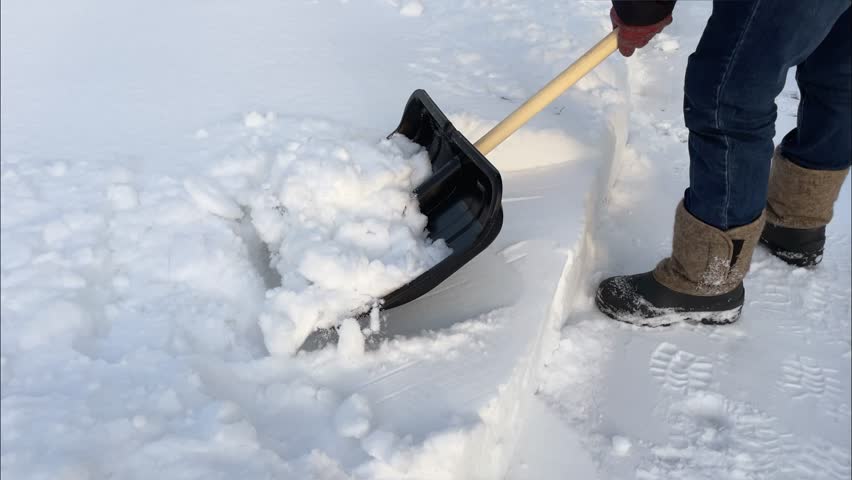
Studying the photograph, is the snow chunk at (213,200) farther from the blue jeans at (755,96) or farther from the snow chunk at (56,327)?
the blue jeans at (755,96)

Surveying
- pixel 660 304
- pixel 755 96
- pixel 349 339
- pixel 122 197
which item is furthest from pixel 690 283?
pixel 122 197

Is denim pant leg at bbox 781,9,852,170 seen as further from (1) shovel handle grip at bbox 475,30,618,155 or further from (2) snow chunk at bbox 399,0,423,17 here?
(2) snow chunk at bbox 399,0,423,17

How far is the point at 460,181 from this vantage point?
1.67m

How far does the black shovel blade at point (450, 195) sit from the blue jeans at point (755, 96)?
1.65 feet

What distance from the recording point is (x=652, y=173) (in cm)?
231

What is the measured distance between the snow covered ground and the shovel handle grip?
0.81 ft

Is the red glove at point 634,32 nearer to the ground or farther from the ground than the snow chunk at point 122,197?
farther from the ground

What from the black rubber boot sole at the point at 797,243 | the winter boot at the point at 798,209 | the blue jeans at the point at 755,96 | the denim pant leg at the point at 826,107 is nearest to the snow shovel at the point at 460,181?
the blue jeans at the point at 755,96

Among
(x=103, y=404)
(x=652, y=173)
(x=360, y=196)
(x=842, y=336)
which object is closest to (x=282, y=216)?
→ (x=360, y=196)

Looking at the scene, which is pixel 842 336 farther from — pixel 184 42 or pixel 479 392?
pixel 184 42

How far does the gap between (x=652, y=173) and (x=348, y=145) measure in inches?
46.2

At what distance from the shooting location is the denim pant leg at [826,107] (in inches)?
62.9

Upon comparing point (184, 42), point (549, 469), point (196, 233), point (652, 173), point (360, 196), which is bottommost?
point (549, 469)

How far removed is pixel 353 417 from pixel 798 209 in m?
1.47
